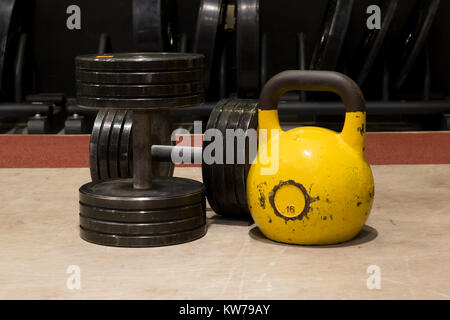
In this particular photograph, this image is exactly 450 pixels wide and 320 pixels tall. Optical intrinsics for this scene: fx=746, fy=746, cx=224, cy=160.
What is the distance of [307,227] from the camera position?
8.14 ft

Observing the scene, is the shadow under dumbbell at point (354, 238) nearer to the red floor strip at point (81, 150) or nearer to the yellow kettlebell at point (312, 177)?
the yellow kettlebell at point (312, 177)

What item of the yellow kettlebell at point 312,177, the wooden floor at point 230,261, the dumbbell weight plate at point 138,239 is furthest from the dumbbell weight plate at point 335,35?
the dumbbell weight plate at point 138,239

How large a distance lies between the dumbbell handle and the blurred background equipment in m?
1.12

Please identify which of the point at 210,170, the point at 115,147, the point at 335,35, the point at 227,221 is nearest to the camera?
the point at 210,170

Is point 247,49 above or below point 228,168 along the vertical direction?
above

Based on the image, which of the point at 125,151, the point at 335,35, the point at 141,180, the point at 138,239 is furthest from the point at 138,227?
the point at 335,35

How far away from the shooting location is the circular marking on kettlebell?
2.46 metres

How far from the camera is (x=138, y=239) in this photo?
2.56 metres

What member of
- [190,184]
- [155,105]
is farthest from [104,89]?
[190,184]

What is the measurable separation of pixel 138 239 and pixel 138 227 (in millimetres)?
42

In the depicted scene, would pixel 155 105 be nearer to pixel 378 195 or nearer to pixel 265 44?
pixel 378 195

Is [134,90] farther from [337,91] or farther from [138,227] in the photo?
[337,91]

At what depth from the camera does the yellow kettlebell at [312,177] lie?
8.02ft

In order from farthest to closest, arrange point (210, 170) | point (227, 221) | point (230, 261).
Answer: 1. point (227, 221)
2. point (210, 170)
3. point (230, 261)
